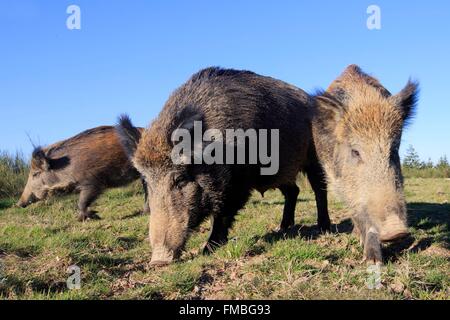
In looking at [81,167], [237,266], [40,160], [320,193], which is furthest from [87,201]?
[237,266]

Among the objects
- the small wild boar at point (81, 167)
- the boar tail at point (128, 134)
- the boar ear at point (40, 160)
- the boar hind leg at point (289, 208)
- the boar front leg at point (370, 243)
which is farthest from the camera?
the boar ear at point (40, 160)

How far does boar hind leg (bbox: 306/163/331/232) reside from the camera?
6582 mm

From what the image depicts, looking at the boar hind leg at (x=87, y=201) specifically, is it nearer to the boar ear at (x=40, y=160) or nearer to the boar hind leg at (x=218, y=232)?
the boar ear at (x=40, y=160)

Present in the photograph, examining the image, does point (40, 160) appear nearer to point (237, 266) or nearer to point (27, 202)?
point (27, 202)

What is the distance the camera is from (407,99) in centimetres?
516

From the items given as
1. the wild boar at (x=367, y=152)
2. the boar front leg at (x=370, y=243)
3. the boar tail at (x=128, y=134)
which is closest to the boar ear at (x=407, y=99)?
the wild boar at (x=367, y=152)

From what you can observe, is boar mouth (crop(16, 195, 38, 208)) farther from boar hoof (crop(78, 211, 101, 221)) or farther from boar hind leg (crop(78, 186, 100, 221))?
boar hoof (crop(78, 211, 101, 221))

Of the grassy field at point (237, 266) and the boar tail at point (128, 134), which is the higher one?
the boar tail at point (128, 134)

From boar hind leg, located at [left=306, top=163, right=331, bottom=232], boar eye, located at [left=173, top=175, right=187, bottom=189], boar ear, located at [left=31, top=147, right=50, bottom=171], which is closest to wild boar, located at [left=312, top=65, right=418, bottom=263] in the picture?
boar hind leg, located at [left=306, top=163, right=331, bottom=232]

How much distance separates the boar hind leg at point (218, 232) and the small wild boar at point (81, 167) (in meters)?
5.83

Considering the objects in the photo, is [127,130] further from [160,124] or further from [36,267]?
[36,267]

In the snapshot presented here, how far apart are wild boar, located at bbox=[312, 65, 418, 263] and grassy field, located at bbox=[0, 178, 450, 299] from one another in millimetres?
415

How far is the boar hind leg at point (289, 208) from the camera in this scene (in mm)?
6938
